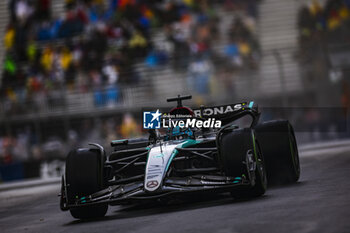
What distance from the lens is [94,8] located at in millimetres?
21031

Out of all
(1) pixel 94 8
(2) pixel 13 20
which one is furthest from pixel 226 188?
(2) pixel 13 20

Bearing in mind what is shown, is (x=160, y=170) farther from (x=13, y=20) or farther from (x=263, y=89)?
(x=13, y=20)

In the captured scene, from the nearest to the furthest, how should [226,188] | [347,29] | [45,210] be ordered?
[226,188], [45,210], [347,29]

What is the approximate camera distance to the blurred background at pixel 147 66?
17.8 meters

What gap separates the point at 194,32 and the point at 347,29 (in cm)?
454

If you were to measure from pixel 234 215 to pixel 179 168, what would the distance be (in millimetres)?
2039

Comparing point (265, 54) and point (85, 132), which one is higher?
point (265, 54)

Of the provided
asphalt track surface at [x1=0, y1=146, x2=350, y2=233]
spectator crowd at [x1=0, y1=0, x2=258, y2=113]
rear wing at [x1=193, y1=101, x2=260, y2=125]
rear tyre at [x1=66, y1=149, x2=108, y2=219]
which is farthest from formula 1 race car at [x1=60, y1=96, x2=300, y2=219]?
spectator crowd at [x1=0, y1=0, x2=258, y2=113]

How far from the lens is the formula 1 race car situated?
22.6ft

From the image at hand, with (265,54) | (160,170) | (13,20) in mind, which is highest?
(13,20)

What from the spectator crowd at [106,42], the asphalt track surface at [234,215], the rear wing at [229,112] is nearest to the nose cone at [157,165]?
the asphalt track surface at [234,215]

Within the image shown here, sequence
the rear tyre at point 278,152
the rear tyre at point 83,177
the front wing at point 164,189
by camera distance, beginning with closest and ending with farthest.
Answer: the front wing at point 164,189, the rear tyre at point 83,177, the rear tyre at point 278,152

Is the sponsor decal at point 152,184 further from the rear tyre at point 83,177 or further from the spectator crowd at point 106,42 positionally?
the spectator crowd at point 106,42

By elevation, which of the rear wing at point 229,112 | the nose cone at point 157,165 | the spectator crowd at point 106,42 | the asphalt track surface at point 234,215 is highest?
the spectator crowd at point 106,42
